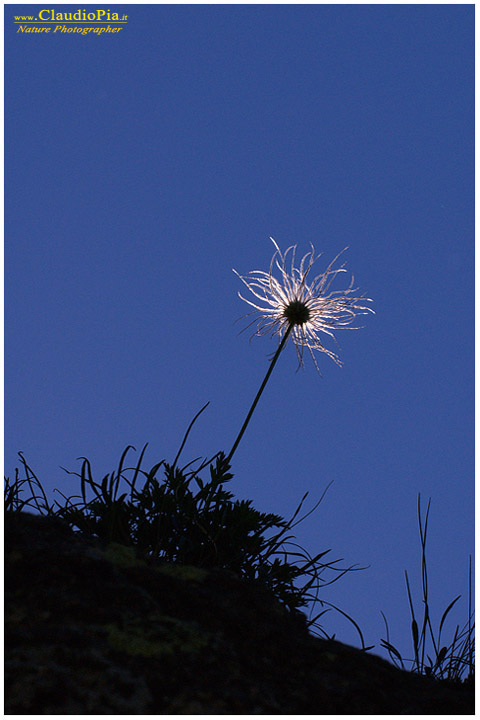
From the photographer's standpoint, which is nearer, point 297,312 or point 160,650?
point 160,650

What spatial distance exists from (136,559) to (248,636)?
0.53m

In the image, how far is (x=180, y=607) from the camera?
6.09ft

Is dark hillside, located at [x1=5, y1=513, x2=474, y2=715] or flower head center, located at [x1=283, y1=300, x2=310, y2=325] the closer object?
dark hillside, located at [x1=5, y1=513, x2=474, y2=715]

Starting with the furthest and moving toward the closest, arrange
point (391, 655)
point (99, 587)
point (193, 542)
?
point (193, 542)
point (391, 655)
point (99, 587)

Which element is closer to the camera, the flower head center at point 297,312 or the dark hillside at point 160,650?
the dark hillside at point 160,650

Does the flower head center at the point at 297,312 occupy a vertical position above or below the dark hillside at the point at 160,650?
above

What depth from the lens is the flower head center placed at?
463cm

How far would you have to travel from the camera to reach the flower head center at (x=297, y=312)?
4.63 m

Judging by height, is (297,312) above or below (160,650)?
above

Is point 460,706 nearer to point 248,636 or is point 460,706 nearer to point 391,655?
point 248,636

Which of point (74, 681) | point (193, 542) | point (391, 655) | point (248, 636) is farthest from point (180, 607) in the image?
point (391, 655)

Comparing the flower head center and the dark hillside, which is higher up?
the flower head center

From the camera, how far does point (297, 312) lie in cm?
463

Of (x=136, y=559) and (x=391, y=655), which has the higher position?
(x=136, y=559)
